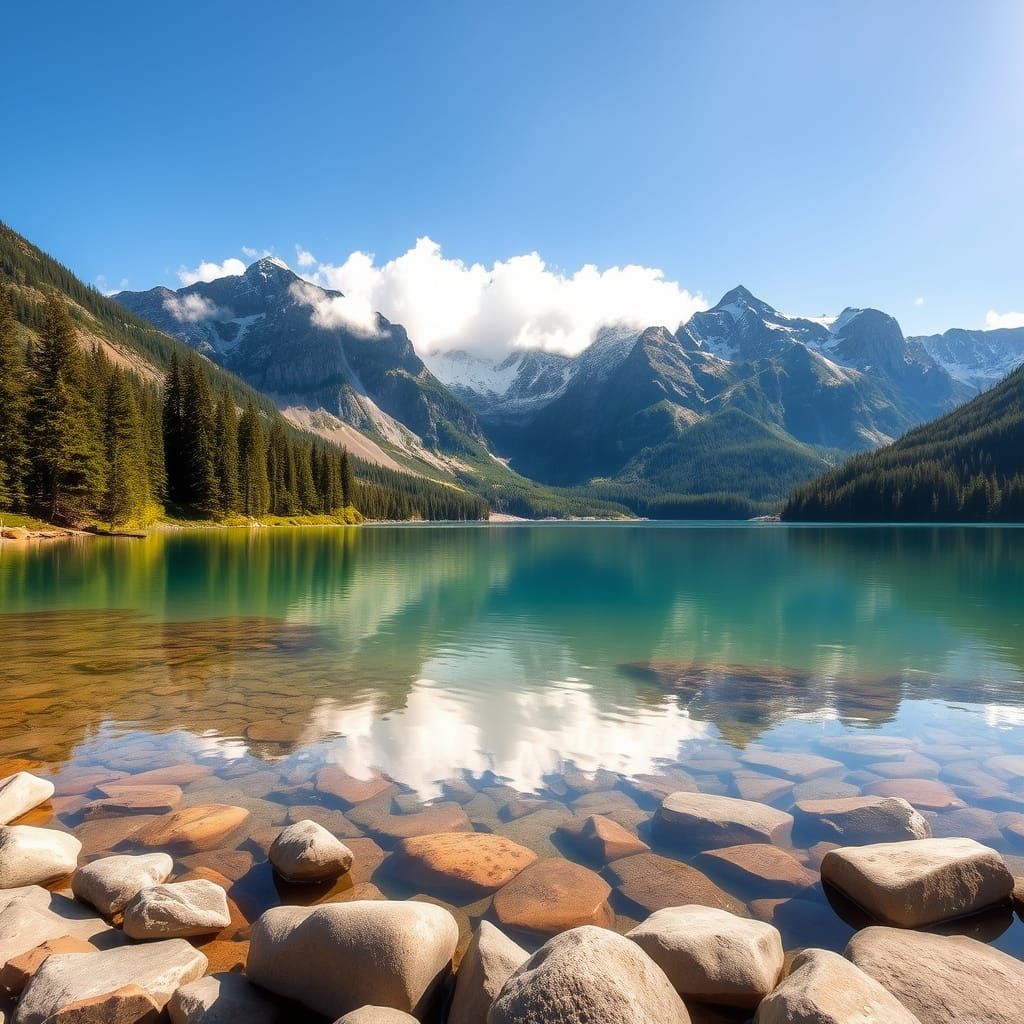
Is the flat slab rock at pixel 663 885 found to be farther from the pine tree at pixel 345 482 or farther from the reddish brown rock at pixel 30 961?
the pine tree at pixel 345 482

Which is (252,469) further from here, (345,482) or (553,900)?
(553,900)

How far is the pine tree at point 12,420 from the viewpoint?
242 feet

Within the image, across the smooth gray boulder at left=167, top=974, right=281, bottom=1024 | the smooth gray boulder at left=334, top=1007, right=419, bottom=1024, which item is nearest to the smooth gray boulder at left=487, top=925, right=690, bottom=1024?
the smooth gray boulder at left=334, top=1007, right=419, bottom=1024

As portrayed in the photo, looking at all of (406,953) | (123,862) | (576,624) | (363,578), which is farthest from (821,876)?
(363,578)

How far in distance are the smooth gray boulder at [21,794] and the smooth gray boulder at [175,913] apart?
168 inches

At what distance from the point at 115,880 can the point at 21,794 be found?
402 cm

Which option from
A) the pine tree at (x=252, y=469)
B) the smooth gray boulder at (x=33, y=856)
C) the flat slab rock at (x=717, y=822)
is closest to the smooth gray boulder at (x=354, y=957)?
the smooth gray boulder at (x=33, y=856)

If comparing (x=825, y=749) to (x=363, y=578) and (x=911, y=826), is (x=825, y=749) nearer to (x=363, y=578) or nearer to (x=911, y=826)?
(x=911, y=826)

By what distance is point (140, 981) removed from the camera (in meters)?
6.10

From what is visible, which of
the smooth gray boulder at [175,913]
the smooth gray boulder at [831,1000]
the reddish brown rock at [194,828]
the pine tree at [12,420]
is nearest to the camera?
the smooth gray boulder at [831,1000]

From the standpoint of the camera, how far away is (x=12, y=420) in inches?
2928

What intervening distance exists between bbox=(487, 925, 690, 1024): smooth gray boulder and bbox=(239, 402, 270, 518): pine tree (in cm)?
13188

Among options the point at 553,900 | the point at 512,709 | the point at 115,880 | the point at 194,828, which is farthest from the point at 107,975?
the point at 512,709

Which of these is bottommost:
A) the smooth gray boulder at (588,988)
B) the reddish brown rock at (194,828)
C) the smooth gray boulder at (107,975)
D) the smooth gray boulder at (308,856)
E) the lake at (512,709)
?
the lake at (512,709)
